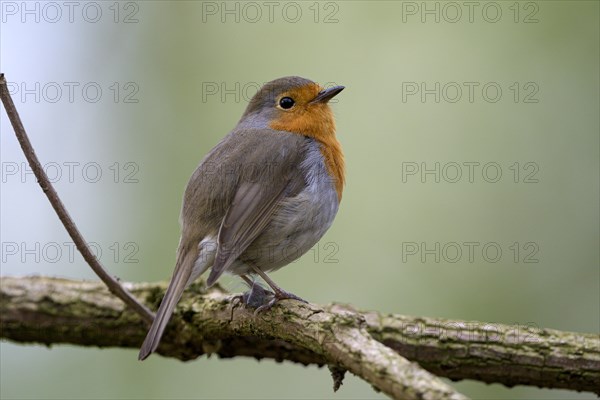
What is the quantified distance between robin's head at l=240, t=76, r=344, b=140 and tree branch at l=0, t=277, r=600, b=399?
4.40 ft

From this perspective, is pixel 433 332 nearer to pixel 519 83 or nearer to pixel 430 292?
pixel 430 292

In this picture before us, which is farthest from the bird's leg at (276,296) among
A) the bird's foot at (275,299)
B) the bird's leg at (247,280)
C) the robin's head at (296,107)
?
the robin's head at (296,107)

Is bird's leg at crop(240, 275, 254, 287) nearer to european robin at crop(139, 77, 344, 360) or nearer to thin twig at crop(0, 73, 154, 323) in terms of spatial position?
european robin at crop(139, 77, 344, 360)

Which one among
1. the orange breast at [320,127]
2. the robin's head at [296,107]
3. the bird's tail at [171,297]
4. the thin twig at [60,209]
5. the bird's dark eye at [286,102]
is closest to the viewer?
the thin twig at [60,209]

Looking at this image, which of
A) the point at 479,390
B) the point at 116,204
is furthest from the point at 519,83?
the point at 116,204

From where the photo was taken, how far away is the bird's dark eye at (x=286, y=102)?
17.8 ft

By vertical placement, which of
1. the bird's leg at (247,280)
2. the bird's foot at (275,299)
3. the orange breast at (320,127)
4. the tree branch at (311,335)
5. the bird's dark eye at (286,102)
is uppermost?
the bird's dark eye at (286,102)

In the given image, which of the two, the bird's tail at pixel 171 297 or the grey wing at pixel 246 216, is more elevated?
the grey wing at pixel 246 216

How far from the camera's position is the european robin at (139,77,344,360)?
14.4ft

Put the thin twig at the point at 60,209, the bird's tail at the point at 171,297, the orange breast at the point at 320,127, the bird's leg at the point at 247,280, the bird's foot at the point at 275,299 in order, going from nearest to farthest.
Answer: the thin twig at the point at 60,209 < the bird's tail at the point at 171,297 < the bird's foot at the point at 275,299 < the bird's leg at the point at 247,280 < the orange breast at the point at 320,127

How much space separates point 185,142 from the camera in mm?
6809

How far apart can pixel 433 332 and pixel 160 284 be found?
1895 mm

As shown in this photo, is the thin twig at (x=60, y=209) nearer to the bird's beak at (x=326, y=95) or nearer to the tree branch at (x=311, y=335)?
the tree branch at (x=311, y=335)

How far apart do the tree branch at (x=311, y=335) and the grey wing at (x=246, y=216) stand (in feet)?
1.23
